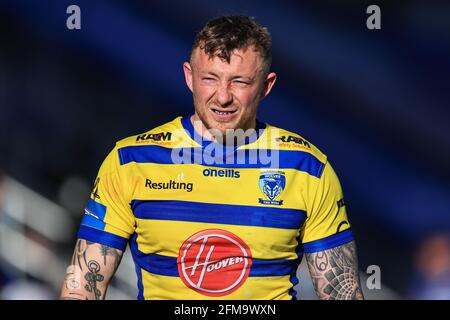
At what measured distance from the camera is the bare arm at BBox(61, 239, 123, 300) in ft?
12.2

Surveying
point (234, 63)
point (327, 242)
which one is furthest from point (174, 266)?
point (234, 63)

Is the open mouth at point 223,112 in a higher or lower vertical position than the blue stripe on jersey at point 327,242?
higher

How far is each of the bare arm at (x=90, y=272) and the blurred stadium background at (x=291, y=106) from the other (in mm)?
2606

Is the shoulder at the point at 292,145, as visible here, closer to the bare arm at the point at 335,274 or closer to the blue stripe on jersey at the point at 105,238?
the bare arm at the point at 335,274

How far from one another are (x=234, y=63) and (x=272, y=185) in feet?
1.71

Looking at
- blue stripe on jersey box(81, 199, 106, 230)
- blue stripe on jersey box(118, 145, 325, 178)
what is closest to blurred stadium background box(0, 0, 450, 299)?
blue stripe on jersey box(118, 145, 325, 178)

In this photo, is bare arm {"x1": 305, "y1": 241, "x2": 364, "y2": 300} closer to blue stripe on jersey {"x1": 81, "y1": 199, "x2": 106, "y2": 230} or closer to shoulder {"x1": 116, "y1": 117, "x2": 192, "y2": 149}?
shoulder {"x1": 116, "y1": 117, "x2": 192, "y2": 149}

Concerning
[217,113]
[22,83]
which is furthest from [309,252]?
[22,83]

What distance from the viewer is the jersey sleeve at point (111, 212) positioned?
→ 3770 mm

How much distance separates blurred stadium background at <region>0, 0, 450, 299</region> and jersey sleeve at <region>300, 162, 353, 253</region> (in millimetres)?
2523

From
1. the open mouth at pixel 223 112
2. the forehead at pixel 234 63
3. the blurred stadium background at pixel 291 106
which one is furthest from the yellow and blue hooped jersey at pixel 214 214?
the blurred stadium background at pixel 291 106

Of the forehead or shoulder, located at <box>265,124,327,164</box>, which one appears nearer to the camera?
the forehead

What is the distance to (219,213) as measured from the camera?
377 centimetres

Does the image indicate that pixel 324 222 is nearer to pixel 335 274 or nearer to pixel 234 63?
pixel 335 274
